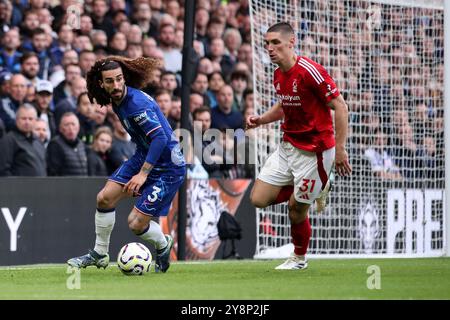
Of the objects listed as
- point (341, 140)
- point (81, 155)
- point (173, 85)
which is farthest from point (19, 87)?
point (341, 140)

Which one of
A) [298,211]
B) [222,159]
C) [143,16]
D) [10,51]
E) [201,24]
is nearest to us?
[298,211]

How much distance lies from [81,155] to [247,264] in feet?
9.95

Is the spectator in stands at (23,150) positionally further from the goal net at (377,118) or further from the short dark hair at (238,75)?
the short dark hair at (238,75)

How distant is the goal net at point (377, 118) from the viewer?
14.8m

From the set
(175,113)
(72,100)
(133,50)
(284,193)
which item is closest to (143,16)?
(133,50)

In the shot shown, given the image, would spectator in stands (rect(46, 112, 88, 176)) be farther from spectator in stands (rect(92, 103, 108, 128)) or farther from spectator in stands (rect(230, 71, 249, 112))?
spectator in stands (rect(230, 71, 249, 112))

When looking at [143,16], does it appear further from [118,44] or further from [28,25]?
[28,25]

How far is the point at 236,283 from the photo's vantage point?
908 centimetres

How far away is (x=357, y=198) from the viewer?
15102 mm

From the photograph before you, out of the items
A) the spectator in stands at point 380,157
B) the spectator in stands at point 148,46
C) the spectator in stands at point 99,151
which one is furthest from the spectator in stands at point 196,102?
the spectator in stands at point 380,157

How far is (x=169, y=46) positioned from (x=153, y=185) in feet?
22.8

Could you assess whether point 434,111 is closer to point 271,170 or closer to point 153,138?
point 271,170

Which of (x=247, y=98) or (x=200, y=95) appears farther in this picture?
(x=247, y=98)

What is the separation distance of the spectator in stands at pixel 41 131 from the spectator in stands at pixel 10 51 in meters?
0.99
